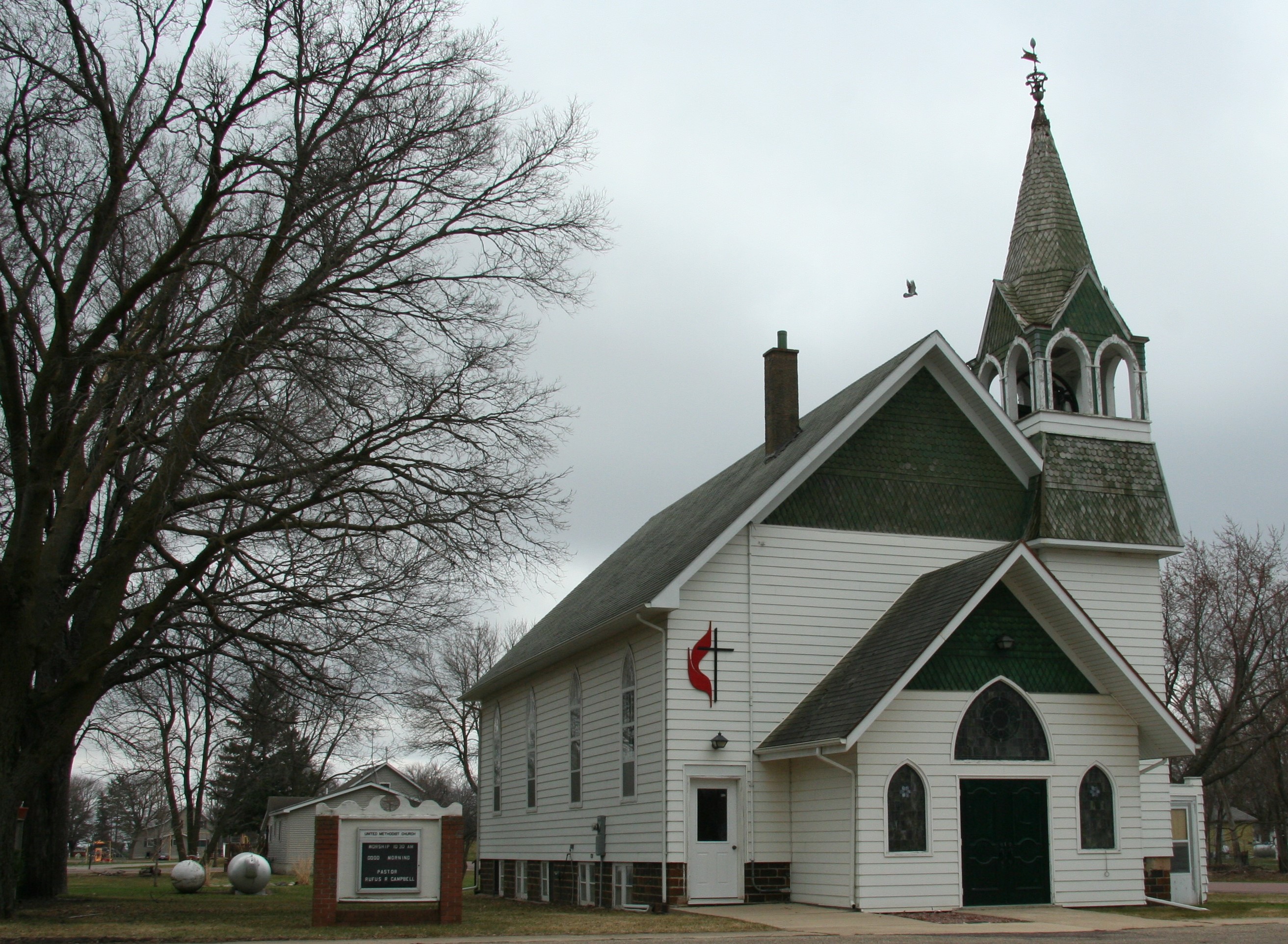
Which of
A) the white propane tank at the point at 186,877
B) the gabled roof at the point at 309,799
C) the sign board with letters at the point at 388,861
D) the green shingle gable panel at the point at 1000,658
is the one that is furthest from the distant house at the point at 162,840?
the green shingle gable panel at the point at 1000,658

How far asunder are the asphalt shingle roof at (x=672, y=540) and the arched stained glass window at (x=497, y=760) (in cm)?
99

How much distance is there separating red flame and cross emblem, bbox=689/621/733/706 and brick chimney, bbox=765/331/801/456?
5.08m

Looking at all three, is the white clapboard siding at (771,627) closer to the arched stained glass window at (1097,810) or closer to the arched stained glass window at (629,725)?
the arched stained glass window at (629,725)

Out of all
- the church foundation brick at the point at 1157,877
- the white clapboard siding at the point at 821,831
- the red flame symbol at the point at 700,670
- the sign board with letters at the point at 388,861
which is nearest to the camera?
the sign board with letters at the point at 388,861

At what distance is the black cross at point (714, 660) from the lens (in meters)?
20.8

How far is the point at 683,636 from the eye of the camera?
2084 cm

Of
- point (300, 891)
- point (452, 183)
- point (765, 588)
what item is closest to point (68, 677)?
point (452, 183)

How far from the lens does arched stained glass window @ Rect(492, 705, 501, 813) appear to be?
31.7 metres

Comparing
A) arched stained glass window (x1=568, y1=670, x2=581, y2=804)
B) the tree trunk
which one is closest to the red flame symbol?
arched stained glass window (x1=568, y1=670, x2=581, y2=804)

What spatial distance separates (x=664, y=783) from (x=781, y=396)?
27.0 feet

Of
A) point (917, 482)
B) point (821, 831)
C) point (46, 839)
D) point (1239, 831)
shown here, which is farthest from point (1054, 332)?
point (1239, 831)

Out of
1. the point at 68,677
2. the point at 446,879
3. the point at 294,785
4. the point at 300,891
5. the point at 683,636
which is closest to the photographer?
the point at 446,879

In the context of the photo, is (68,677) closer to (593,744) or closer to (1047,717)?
(593,744)

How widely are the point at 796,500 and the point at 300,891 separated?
76.4 ft
